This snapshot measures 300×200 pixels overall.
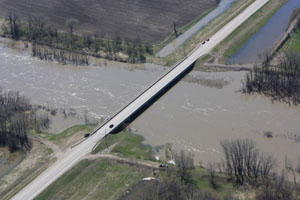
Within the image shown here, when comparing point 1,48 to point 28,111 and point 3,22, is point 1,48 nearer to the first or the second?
point 3,22

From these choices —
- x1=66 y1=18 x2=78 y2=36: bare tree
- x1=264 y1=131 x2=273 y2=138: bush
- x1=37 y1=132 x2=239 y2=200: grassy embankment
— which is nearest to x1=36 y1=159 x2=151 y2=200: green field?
x1=37 y1=132 x2=239 y2=200: grassy embankment

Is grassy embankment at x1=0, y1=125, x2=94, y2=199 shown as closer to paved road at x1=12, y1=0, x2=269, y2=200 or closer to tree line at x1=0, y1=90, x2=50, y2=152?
paved road at x1=12, y1=0, x2=269, y2=200

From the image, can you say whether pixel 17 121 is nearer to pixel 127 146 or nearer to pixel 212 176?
pixel 127 146

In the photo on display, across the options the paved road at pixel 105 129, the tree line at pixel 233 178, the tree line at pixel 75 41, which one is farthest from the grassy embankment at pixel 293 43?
the tree line at pixel 233 178

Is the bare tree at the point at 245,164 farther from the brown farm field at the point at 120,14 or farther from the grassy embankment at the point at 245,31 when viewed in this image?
the brown farm field at the point at 120,14

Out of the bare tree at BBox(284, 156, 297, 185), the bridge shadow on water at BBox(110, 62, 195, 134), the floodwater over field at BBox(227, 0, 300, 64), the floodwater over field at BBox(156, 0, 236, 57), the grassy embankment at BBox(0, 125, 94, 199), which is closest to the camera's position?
the bare tree at BBox(284, 156, 297, 185)

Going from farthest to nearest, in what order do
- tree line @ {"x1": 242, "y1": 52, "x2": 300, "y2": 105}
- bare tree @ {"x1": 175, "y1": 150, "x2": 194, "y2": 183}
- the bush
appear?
tree line @ {"x1": 242, "y1": 52, "x2": 300, "y2": 105} < the bush < bare tree @ {"x1": 175, "y1": 150, "x2": 194, "y2": 183}
